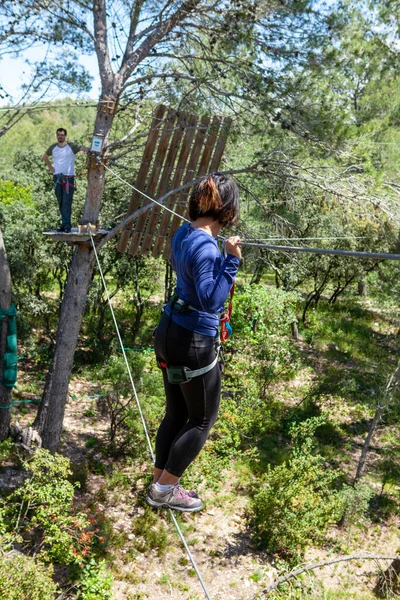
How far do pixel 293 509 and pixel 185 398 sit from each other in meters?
5.98

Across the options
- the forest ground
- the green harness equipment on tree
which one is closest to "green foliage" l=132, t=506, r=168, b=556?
the forest ground

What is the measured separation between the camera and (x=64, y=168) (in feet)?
21.8

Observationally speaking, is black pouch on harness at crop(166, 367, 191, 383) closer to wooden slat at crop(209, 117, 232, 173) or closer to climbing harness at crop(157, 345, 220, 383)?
climbing harness at crop(157, 345, 220, 383)

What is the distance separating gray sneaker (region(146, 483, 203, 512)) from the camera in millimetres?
2848

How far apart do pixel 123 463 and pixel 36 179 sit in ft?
28.8

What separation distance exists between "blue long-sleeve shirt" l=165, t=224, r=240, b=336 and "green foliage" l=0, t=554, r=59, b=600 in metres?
3.81

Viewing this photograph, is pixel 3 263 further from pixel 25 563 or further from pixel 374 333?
pixel 374 333

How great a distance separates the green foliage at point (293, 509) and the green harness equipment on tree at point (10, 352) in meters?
4.34

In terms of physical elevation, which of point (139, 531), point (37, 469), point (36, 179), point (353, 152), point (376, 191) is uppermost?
point (353, 152)

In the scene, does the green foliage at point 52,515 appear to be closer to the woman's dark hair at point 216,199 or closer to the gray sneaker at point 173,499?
the gray sneaker at point 173,499

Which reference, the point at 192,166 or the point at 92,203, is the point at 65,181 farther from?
the point at 192,166

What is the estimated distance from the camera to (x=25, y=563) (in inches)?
196

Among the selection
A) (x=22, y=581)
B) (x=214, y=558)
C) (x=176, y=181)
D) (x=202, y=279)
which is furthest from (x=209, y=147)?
(x=214, y=558)

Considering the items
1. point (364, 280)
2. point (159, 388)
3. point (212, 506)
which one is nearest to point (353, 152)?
point (159, 388)
